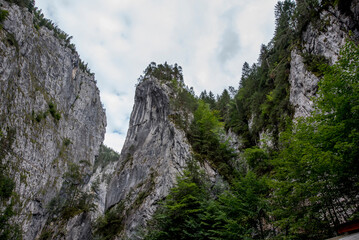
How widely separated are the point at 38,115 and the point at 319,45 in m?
52.4

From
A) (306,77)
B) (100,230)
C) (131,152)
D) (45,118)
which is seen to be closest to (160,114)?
(131,152)

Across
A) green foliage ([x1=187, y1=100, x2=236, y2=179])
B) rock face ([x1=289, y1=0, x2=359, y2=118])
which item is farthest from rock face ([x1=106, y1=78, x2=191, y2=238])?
rock face ([x1=289, y1=0, x2=359, y2=118])

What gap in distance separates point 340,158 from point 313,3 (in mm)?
19615

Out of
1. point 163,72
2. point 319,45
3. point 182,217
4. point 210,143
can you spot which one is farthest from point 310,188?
point 163,72

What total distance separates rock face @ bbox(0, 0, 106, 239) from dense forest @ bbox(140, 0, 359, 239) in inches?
1191

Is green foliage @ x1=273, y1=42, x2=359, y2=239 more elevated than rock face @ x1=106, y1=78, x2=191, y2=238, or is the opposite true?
rock face @ x1=106, y1=78, x2=191, y2=238

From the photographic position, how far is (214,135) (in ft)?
92.5

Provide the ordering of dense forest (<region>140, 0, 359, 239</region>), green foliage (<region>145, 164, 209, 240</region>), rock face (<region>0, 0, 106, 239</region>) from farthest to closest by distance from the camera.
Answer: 1. rock face (<region>0, 0, 106, 239</region>)
2. green foliage (<region>145, 164, 209, 240</region>)
3. dense forest (<region>140, 0, 359, 239</region>)

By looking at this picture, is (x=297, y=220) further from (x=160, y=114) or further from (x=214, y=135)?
(x=160, y=114)

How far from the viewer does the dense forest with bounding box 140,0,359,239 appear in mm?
8164

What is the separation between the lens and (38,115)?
4578cm

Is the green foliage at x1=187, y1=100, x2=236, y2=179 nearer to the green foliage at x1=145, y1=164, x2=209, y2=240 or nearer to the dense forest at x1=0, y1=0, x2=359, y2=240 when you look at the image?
the dense forest at x1=0, y1=0, x2=359, y2=240

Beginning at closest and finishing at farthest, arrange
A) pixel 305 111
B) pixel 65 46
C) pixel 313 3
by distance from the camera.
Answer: pixel 305 111
pixel 313 3
pixel 65 46

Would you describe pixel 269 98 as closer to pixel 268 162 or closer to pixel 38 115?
pixel 268 162
